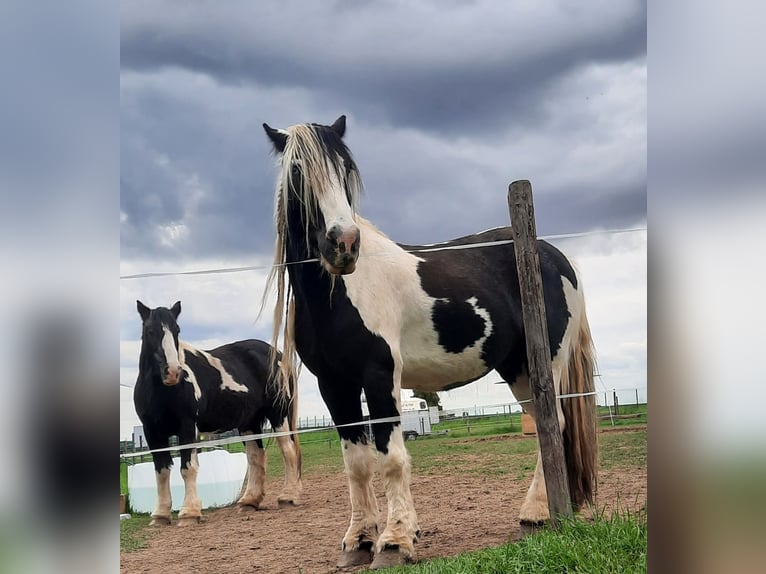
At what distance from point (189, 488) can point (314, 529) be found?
0.64m

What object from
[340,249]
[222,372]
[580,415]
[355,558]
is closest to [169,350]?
[222,372]

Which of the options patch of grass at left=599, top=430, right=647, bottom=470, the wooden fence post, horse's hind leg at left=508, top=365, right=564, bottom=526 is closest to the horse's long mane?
the wooden fence post

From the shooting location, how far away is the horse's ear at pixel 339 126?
3947 millimetres

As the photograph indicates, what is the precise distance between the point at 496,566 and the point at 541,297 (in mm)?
1373

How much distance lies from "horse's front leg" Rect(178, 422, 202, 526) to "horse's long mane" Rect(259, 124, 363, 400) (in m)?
0.57

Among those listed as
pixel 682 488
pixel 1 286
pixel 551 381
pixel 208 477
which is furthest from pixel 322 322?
pixel 682 488

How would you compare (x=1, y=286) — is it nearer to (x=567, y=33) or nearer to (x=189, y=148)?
(x=189, y=148)

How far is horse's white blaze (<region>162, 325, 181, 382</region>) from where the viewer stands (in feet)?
12.4

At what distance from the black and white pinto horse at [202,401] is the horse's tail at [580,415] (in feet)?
4.91

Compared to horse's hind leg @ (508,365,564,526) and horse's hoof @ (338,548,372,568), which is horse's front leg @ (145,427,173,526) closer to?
horse's hoof @ (338,548,372,568)

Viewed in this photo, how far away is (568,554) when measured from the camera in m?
3.68

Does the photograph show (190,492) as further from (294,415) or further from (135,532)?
(294,415)

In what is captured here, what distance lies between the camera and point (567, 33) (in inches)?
170

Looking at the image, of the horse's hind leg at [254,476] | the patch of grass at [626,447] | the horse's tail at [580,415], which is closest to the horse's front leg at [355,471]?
the horse's hind leg at [254,476]
